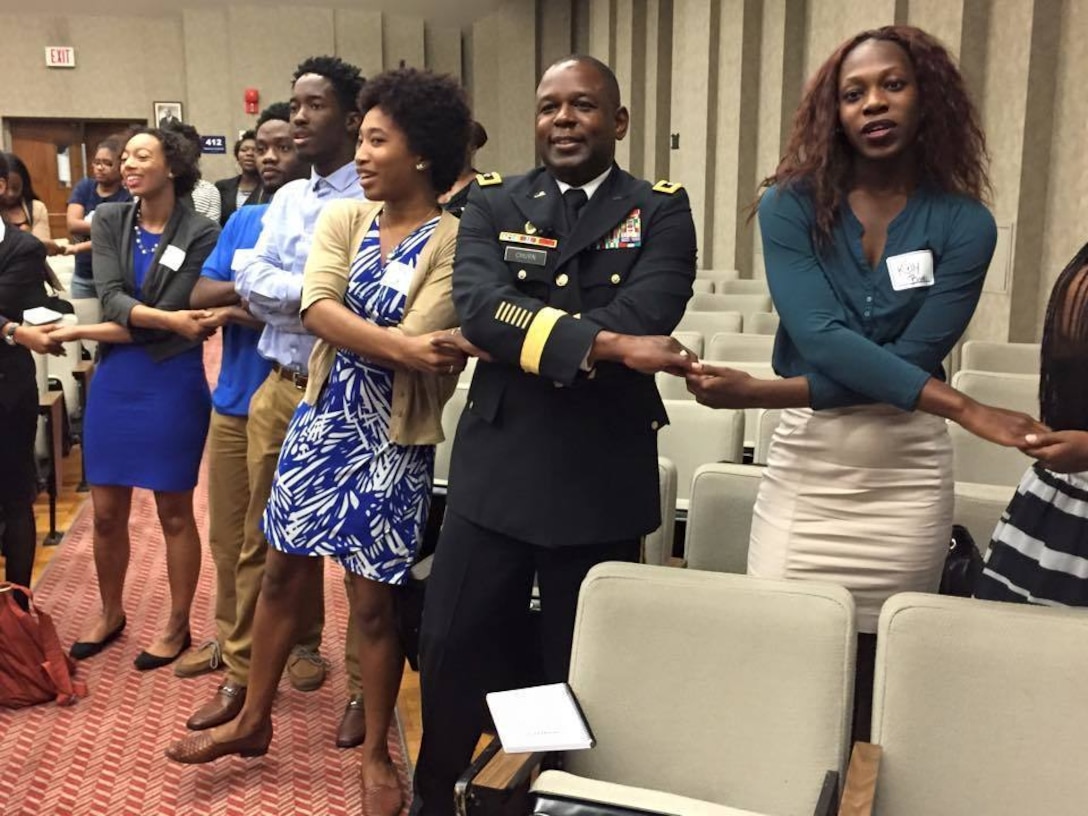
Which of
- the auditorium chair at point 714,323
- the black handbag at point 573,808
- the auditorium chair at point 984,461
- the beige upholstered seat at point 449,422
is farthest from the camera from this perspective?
the auditorium chair at point 714,323

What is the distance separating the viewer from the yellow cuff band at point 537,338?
1797mm

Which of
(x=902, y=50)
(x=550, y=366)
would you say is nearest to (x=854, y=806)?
(x=550, y=366)

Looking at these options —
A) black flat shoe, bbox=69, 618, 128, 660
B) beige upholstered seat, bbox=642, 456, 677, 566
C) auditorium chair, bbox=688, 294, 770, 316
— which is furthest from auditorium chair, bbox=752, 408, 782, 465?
auditorium chair, bbox=688, 294, 770, 316

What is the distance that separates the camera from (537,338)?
1799 millimetres

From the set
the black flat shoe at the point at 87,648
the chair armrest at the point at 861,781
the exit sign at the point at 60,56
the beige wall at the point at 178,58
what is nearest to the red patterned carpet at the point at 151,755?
the black flat shoe at the point at 87,648

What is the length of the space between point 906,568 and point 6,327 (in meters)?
2.69

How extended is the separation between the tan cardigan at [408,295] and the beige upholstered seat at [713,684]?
66 cm

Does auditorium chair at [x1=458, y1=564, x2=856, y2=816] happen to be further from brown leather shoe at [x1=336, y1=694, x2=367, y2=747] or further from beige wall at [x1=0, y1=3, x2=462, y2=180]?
beige wall at [x1=0, y1=3, x2=462, y2=180]

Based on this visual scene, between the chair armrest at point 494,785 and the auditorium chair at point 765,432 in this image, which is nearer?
the chair armrest at point 494,785

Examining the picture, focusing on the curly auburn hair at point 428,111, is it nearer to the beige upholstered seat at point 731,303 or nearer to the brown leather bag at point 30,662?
the brown leather bag at point 30,662

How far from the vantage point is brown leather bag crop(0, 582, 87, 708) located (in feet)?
10.1

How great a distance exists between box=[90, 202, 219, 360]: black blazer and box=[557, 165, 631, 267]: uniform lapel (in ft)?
5.67

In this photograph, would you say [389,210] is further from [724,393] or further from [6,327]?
[6,327]

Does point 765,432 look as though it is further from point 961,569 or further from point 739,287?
point 739,287
